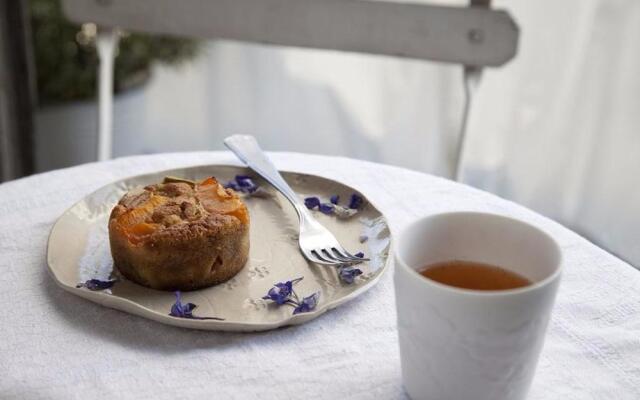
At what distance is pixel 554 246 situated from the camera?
681mm

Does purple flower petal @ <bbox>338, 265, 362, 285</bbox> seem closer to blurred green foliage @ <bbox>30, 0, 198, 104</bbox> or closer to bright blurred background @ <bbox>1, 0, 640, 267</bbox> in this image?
bright blurred background @ <bbox>1, 0, 640, 267</bbox>

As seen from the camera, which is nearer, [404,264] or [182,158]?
[404,264]

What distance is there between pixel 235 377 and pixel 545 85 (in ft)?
5.12

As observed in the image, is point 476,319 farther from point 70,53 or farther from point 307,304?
point 70,53

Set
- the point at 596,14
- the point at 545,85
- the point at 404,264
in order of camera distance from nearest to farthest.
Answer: the point at 404,264 → the point at 596,14 → the point at 545,85

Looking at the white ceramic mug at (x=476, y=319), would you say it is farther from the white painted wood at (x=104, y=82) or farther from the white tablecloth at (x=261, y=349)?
the white painted wood at (x=104, y=82)

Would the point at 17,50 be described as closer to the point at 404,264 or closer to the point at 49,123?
the point at 49,123

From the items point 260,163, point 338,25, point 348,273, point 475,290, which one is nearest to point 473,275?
point 475,290

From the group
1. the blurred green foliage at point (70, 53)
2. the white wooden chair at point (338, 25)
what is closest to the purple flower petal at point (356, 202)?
the white wooden chair at point (338, 25)

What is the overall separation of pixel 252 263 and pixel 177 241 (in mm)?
96

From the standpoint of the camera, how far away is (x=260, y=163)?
1.03m

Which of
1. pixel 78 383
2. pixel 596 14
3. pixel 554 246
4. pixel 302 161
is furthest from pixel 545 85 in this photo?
pixel 78 383

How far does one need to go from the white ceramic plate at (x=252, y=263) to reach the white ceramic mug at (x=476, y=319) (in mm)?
119

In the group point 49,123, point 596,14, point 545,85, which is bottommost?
point 49,123
